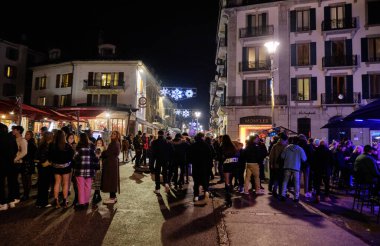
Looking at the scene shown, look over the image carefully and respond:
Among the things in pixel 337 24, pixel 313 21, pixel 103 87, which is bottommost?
pixel 103 87

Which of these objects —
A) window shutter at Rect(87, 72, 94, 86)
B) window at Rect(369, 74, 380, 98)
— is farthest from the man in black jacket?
window shutter at Rect(87, 72, 94, 86)

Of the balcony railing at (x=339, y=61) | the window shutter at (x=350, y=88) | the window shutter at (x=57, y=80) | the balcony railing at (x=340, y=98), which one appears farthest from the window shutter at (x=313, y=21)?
the window shutter at (x=57, y=80)

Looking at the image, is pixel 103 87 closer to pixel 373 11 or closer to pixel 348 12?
pixel 348 12

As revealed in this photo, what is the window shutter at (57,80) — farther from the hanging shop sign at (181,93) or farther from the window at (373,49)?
the window at (373,49)

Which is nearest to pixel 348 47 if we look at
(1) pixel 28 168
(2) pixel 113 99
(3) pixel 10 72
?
(2) pixel 113 99

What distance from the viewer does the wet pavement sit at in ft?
17.0

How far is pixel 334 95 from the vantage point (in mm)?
27141

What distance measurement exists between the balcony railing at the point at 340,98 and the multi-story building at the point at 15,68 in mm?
36148

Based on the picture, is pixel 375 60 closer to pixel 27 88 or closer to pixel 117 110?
pixel 117 110

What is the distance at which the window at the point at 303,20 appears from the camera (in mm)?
28219

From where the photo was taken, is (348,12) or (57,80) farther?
→ (57,80)

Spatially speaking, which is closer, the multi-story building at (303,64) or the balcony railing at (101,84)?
the multi-story building at (303,64)

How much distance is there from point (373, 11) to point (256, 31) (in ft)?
32.9

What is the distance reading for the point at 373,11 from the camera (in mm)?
26703
